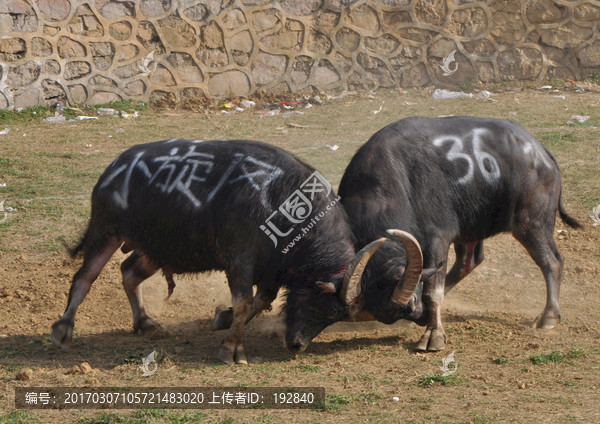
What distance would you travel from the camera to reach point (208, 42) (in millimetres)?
13688

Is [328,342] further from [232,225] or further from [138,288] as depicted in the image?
[138,288]

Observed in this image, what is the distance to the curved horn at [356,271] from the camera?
5035 mm

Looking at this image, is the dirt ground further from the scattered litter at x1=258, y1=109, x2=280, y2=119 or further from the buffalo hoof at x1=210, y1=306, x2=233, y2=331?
the scattered litter at x1=258, y1=109, x2=280, y2=119

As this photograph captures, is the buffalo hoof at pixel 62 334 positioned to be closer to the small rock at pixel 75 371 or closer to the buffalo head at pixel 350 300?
the small rock at pixel 75 371

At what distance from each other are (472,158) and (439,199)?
17.9 inches

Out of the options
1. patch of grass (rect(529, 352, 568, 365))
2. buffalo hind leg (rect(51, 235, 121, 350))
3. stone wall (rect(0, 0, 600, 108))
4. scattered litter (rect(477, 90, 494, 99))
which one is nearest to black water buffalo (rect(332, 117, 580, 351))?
patch of grass (rect(529, 352, 568, 365))

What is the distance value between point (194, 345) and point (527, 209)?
9.09ft

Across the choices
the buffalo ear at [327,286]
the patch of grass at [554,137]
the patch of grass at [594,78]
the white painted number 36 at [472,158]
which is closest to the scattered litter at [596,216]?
the patch of grass at [554,137]

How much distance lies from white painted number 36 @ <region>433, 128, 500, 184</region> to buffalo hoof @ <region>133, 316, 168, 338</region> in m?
2.58

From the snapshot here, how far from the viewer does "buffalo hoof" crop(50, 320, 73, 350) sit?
5.67m

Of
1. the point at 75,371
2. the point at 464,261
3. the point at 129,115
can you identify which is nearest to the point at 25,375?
the point at 75,371

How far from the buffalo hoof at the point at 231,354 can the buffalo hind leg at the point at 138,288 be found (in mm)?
895

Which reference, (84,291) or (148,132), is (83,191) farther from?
(84,291)

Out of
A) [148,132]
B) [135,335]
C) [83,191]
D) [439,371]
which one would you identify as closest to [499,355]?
[439,371]
